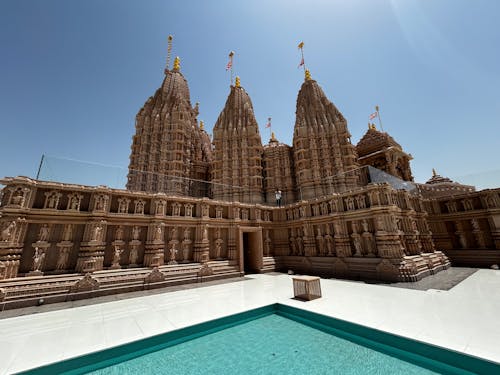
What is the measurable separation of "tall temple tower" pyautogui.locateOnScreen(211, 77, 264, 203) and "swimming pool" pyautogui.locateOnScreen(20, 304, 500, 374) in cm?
2486

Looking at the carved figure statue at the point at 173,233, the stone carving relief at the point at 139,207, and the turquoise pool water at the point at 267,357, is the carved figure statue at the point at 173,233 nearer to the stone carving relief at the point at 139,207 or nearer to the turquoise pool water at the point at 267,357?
the stone carving relief at the point at 139,207

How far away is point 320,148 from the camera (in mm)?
32969

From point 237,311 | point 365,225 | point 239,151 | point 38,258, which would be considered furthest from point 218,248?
point 239,151

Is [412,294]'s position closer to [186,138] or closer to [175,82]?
[186,138]

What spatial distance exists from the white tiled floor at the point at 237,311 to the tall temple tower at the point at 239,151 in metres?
22.1

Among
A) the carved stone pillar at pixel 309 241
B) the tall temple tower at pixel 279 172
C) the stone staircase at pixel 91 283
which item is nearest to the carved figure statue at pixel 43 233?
the stone staircase at pixel 91 283

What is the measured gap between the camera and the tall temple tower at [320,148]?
103ft

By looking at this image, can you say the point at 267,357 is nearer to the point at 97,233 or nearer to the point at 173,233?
Answer: the point at 173,233

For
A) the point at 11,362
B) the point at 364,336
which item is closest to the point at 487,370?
the point at 364,336

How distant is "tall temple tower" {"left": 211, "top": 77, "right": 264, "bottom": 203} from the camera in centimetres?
3316

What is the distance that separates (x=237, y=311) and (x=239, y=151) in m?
29.6

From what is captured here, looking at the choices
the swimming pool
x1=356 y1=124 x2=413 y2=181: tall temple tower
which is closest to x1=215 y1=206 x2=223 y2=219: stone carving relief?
the swimming pool

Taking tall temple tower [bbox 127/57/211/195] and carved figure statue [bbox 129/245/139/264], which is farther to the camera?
tall temple tower [bbox 127/57/211/195]

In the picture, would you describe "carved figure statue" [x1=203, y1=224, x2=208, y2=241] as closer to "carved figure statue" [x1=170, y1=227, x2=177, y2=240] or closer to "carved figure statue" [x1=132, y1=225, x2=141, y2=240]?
"carved figure statue" [x1=170, y1=227, x2=177, y2=240]
